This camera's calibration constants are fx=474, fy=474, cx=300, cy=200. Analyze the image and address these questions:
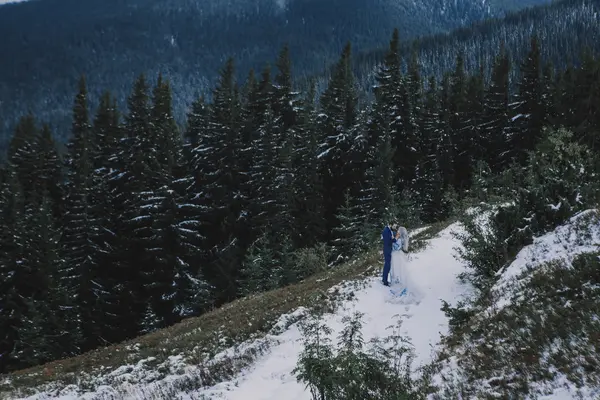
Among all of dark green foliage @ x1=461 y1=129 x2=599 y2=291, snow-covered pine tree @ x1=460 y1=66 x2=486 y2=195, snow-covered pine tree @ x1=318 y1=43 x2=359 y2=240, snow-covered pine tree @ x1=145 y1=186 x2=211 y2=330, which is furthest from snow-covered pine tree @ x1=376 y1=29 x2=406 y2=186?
dark green foliage @ x1=461 y1=129 x2=599 y2=291

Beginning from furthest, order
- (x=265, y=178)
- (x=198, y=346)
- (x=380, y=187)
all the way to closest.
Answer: (x=265, y=178) < (x=380, y=187) < (x=198, y=346)

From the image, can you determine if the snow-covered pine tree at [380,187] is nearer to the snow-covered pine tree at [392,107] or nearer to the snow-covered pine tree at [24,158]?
the snow-covered pine tree at [392,107]

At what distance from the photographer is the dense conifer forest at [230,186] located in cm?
3994

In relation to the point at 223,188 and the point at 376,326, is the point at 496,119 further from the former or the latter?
the point at 376,326

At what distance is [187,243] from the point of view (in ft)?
143

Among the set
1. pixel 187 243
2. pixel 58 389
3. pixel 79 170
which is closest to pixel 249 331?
pixel 58 389

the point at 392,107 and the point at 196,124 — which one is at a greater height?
the point at 196,124

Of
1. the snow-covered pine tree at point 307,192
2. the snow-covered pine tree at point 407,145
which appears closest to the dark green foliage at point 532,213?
the snow-covered pine tree at point 307,192

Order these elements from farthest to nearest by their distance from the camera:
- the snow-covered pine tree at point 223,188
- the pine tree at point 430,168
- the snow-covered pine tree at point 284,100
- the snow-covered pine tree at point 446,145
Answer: the snow-covered pine tree at point 284,100 → the snow-covered pine tree at point 446,145 → the pine tree at point 430,168 → the snow-covered pine tree at point 223,188

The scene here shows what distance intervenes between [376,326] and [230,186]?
38475mm

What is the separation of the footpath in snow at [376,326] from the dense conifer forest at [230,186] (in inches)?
683

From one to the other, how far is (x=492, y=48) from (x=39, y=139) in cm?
18487

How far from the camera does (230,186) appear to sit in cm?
4941

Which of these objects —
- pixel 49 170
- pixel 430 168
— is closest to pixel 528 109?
pixel 430 168
